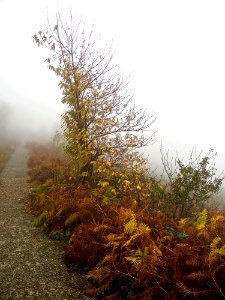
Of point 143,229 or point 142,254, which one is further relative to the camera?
point 143,229

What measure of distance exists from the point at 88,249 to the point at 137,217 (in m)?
1.50

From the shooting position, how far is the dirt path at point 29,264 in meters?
5.78

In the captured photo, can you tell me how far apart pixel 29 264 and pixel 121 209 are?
261 cm

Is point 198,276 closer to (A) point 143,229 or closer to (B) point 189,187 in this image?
(A) point 143,229

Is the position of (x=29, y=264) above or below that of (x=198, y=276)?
below

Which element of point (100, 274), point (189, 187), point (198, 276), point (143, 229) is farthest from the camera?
point (189, 187)

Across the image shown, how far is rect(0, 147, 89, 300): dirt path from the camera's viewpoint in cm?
578

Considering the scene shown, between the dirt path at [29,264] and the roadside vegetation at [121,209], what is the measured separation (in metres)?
0.36

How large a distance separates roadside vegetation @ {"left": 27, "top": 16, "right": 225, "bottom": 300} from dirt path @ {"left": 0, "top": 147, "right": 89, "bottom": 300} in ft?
1.17

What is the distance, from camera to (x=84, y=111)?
12.8 meters

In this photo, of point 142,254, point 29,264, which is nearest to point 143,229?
point 142,254

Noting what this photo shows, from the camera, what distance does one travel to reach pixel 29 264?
22.7 ft

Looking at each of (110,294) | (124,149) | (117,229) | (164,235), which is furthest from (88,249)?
(124,149)

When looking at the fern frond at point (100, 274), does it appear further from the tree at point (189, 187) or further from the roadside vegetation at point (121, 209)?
the tree at point (189, 187)
